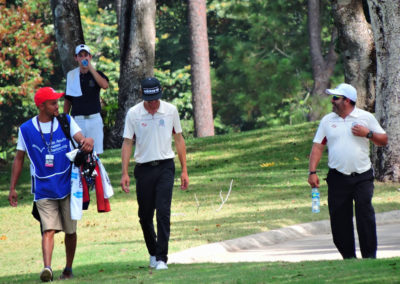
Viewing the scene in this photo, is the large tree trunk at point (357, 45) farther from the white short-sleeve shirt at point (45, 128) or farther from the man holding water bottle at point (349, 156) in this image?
the white short-sleeve shirt at point (45, 128)

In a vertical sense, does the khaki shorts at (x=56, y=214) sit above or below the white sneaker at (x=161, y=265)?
above

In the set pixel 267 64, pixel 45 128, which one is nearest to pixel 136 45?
pixel 45 128

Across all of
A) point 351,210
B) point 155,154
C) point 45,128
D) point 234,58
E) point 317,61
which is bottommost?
point 351,210

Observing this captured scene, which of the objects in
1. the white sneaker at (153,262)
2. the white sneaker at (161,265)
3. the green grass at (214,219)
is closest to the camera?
the green grass at (214,219)

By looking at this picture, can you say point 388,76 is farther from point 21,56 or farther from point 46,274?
point 21,56

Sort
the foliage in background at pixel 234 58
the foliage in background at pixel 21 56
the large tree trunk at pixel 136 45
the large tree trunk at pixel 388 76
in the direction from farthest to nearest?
the foliage in background at pixel 234 58, the foliage in background at pixel 21 56, the large tree trunk at pixel 136 45, the large tree trunk at pixel 388 76

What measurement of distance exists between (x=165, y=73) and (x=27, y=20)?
978 centimetres

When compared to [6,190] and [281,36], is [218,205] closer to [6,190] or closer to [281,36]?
[6,190]

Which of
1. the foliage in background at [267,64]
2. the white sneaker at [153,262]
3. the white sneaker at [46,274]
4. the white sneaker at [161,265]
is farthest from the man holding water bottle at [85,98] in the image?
the foliage in background at [267,64]

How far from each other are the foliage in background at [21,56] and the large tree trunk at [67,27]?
15290mm

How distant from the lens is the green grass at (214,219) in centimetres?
959

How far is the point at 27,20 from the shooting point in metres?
41.3

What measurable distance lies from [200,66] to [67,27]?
11687 mm

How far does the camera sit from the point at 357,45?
70.3 feet
